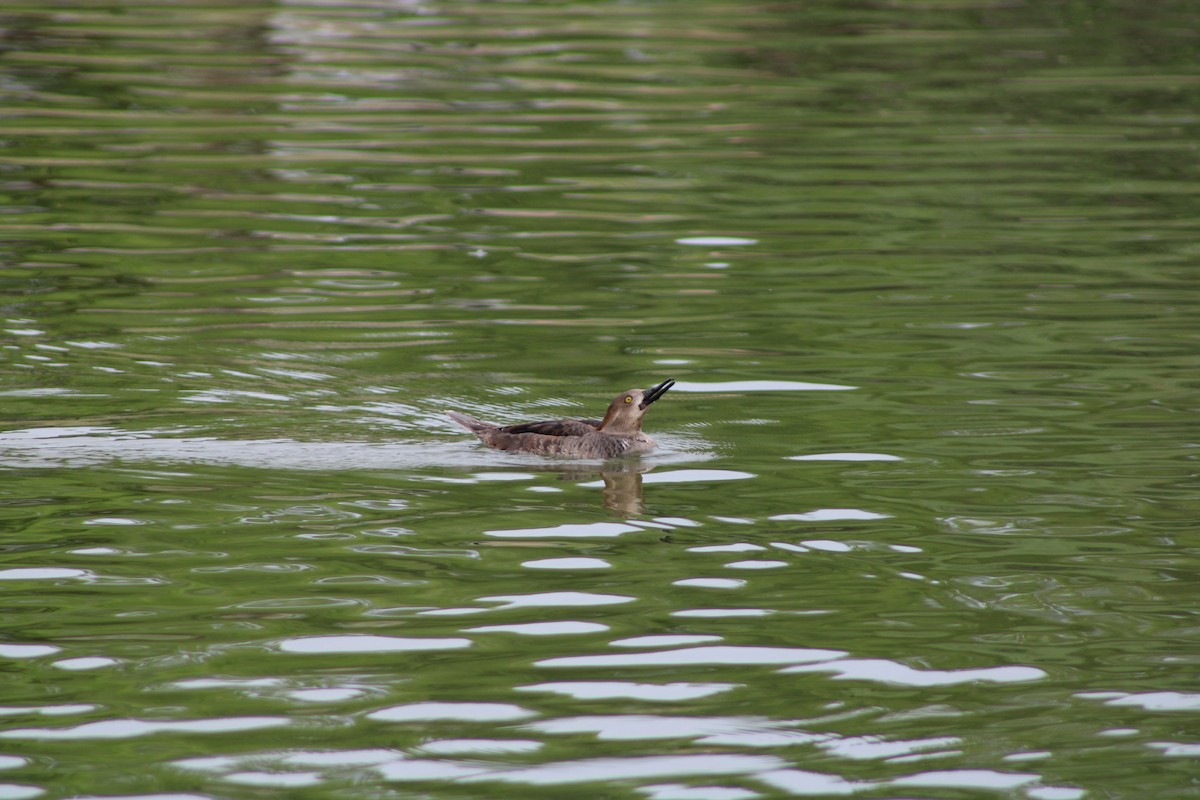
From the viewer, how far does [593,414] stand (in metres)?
14.2

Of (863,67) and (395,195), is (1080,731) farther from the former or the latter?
(863,67)

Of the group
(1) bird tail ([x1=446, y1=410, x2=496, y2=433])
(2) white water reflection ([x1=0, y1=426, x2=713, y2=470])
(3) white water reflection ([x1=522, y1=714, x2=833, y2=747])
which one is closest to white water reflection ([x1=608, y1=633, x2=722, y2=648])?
(3) white water reflection ([x1=522, y1=714, x2=833, y2=747])

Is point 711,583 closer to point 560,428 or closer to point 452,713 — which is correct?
point 452,713

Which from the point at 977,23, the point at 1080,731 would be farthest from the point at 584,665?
the point at 977,23

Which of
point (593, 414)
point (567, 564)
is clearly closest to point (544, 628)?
point (567, 564)

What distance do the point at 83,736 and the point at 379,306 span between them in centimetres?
913

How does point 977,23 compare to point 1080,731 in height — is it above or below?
above

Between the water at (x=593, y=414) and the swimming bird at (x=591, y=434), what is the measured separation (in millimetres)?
198

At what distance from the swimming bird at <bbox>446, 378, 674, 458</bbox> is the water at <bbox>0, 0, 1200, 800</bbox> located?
198 millimetres

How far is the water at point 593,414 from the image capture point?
843cm

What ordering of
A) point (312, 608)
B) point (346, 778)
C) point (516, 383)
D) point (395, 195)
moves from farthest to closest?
point (395, 195) < point (516, 383) < point (312, 608) < point (346, 778)

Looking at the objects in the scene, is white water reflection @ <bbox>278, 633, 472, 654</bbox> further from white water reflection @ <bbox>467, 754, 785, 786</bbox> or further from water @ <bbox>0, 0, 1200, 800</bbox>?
white water reflection @ <bbox>467, 754, 785, 786</bbox>

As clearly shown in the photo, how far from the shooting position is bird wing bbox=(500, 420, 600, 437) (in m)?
12.7

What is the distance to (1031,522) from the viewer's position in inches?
445
